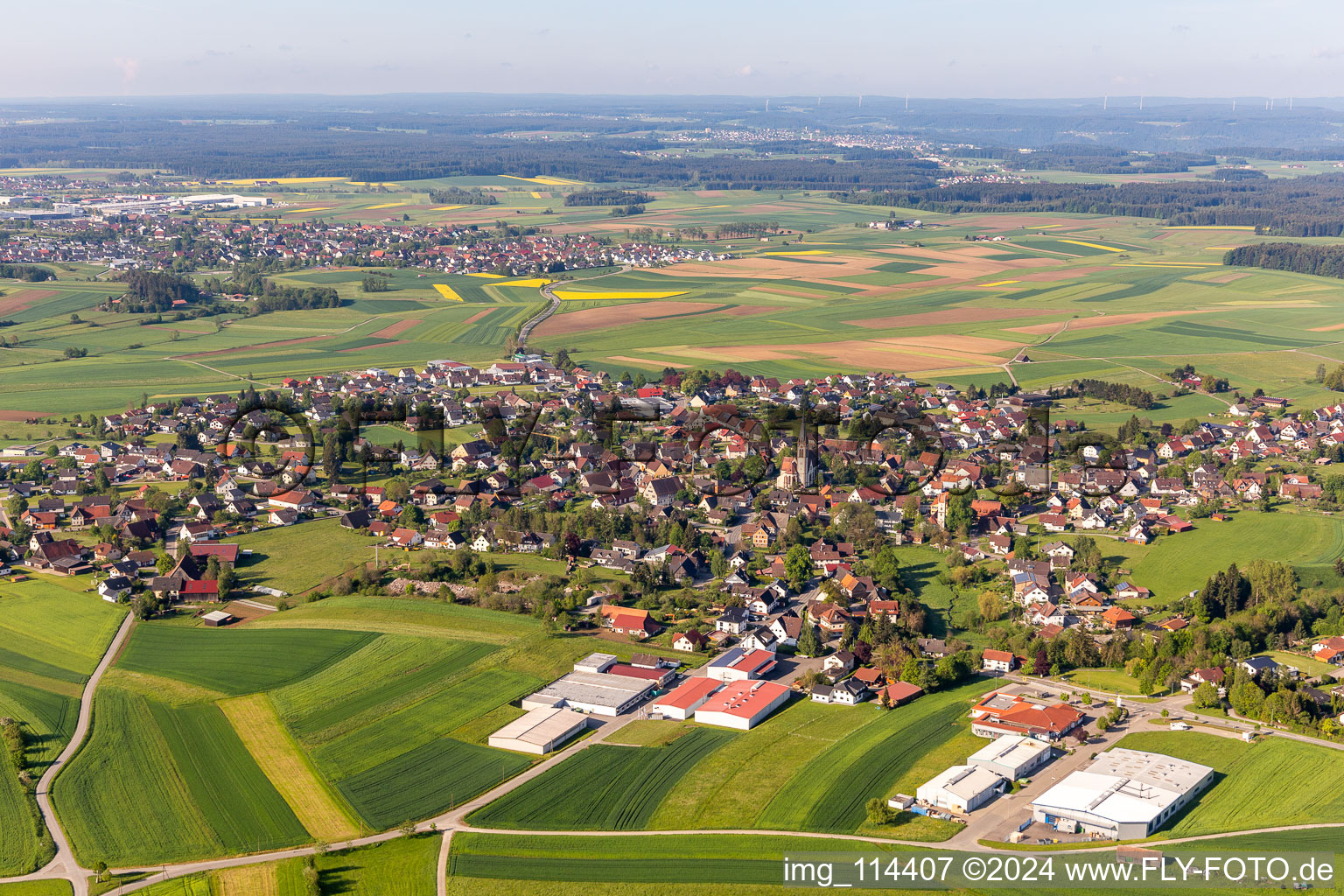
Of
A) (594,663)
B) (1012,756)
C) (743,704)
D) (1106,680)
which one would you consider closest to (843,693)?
(743,704)

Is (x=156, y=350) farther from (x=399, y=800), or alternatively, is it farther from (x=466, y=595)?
(x=399, y=800)

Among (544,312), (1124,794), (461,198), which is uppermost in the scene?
(461,198)

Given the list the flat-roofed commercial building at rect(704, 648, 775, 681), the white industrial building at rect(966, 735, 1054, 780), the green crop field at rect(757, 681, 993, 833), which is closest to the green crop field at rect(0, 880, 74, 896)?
the green crop field at rect(757, 681, 993, 833)

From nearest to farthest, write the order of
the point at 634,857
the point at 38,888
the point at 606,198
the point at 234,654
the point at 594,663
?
the point at 38,888 < the point at 634,857 < the point at 594,663 < the point at 234,654 < the point at 606,198

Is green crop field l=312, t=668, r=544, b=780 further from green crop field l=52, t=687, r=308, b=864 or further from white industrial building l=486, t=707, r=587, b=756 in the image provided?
green crop field l=52, t=687, r=308, b=864

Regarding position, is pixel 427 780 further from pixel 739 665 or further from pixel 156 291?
pixel 156 291

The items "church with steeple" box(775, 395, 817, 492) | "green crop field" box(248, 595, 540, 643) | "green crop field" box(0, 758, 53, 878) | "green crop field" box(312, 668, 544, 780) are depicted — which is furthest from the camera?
"church with steeple" box(775, 395, 817, 492)

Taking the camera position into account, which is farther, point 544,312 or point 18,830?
point 544,312
